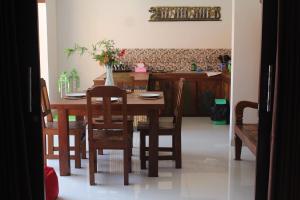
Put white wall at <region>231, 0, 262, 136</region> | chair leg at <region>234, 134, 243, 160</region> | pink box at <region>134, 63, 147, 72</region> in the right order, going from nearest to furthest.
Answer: chair leg at <region>234, 134, 243, 160</region> → white wall at <region>231, 0, 262, 136</region> → pink box at <region>134, 63, 147, 72</region>

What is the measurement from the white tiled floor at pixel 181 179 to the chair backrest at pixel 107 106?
58 centimetres

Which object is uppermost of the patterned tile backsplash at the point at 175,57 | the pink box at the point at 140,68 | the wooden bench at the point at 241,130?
the patterned tile backsplash at the point at 175,57

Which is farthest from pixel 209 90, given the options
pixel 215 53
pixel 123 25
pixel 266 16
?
pixel 266 16

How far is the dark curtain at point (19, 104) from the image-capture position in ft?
7.54

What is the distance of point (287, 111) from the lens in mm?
2445

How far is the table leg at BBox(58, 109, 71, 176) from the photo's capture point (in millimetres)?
4453

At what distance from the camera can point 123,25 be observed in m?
8.29

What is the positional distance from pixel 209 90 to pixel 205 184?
3.79 metres

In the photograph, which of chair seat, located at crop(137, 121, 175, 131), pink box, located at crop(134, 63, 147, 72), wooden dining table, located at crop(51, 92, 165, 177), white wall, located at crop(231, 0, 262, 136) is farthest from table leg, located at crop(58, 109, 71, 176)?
pink box, located at crop(134, 63, 147, 72)

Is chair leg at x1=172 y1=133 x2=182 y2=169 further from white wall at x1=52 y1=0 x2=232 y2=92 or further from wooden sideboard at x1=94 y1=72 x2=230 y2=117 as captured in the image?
white wall at x1=52 y1=0 x2=232 y2=92

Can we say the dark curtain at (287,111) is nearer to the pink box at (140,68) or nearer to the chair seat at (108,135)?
the chair seat at (108,135)

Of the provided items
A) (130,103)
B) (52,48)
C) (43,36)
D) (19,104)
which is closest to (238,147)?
(130,103)

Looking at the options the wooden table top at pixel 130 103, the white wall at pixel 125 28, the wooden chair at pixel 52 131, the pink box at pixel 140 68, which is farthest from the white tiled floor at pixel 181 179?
the white wall at pixel 125 28

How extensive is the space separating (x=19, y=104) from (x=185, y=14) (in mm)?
6313
